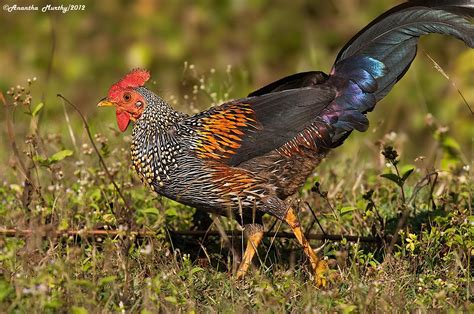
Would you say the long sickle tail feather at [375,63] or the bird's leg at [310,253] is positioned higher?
the long sickle tail feather at [375,63]

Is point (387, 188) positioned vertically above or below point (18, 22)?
below

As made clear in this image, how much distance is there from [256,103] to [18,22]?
679 cm

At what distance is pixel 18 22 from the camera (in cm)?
1148

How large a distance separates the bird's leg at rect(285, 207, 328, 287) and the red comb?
1.20 meters

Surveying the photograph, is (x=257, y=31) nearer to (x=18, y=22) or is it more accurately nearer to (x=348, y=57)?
(x=18, y=22)

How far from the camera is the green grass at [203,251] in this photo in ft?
14.6

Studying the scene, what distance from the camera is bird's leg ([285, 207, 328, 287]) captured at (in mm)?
5055

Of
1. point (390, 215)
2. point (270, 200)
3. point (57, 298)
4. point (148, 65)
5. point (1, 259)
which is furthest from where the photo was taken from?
point (148, 65)

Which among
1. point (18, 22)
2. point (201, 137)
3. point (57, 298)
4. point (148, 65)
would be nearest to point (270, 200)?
point (201, 137)

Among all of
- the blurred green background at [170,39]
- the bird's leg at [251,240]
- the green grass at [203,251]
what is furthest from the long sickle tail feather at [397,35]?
the blurred green background at [170,39]

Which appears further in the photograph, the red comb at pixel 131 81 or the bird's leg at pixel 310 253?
the red comb at pixel 131 81

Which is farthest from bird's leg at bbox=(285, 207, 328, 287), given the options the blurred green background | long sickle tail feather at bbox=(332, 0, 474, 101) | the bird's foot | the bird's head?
the blurred green background

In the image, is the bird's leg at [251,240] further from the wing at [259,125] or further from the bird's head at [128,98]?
the bird's head at [128,98]

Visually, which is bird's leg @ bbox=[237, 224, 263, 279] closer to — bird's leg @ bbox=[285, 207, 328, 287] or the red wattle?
bird's leg @ bbox=[285, 207, 328, 287]
